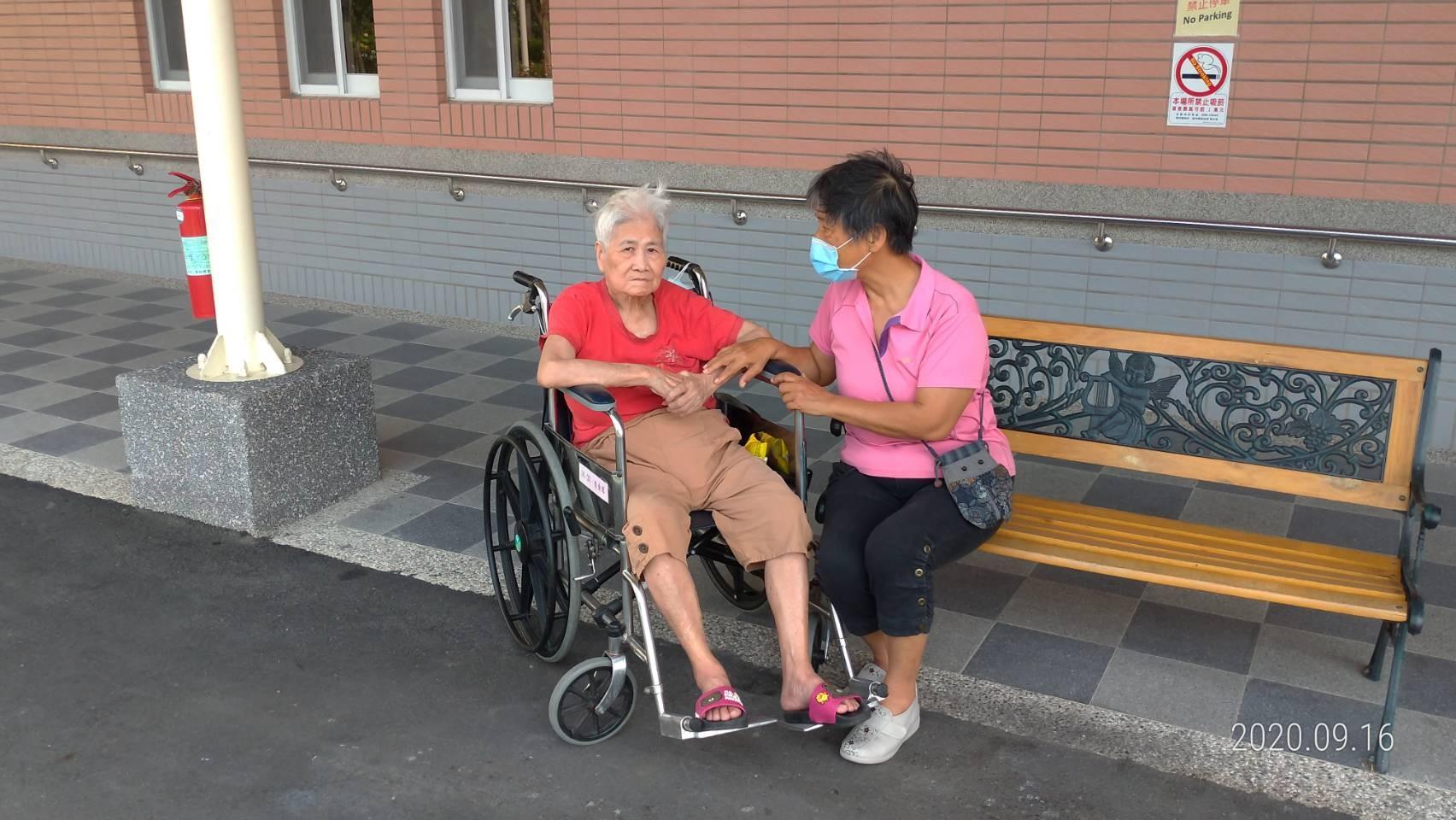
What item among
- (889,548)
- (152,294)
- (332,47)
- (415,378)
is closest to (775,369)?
(889,548)

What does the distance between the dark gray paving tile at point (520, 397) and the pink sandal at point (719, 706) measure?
3.08m

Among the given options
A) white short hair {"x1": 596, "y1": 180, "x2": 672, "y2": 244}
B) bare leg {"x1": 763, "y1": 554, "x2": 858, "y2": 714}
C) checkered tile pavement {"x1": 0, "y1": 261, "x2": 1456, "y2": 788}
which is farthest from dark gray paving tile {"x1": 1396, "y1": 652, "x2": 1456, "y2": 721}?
white short hair {"x1": 596, "y1": 180, "x2": 672, "y2": 244}

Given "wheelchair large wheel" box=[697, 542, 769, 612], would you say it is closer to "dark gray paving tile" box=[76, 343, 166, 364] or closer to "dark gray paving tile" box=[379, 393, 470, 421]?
"dark gray paving tile" box=[379, 393, 470, 421]

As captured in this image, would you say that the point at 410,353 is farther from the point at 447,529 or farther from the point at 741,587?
the point at 741,587

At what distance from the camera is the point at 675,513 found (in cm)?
312

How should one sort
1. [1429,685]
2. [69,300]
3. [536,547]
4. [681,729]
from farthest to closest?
[69,300], [536,547], [1429,685], [681,729]

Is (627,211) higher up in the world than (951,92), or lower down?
lower down

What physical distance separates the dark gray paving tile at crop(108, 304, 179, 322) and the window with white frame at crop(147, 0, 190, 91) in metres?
1.55

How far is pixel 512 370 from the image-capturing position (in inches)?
256

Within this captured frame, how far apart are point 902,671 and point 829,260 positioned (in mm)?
1030

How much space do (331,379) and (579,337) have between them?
1616 millimetres

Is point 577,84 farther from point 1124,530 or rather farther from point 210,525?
point 1124,530

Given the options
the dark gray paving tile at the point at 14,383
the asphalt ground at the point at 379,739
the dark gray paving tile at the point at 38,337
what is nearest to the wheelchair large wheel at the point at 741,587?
the asphalt ground at the point at 379,739

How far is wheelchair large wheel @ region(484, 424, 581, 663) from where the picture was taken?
317 centimetres
